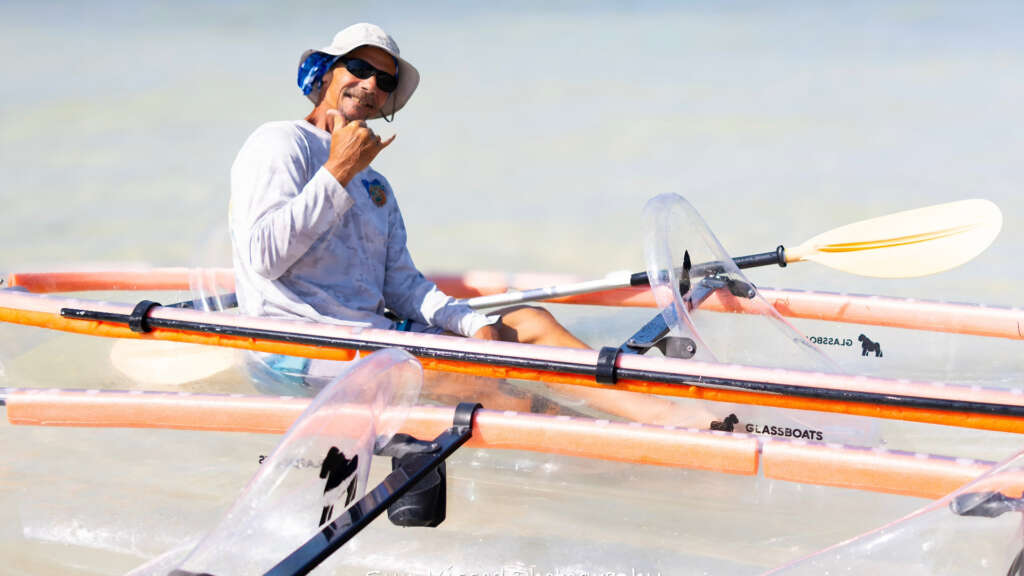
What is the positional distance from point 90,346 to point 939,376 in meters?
2.64

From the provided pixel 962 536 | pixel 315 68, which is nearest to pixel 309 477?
pixel 962 536

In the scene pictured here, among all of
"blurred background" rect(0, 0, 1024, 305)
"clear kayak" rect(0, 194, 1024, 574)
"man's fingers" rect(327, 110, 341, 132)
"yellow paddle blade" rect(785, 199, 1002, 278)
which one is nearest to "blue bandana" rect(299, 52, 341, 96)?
"man's fingers" rect(327, 110, 341, 132)

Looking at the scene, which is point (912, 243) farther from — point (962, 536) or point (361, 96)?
point (962, 536)

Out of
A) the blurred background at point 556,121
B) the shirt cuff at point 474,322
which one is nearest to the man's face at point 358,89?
the shirt cuff at point 474,322

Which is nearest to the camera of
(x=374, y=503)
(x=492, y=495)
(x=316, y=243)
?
(x=374, y=503)

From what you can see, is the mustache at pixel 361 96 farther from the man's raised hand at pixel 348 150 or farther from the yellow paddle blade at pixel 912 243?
the yellow paddle blade at pixel 912 243

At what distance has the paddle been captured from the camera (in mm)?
3631

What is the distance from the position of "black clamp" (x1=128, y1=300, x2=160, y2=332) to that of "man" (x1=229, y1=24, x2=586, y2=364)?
26 centimetres

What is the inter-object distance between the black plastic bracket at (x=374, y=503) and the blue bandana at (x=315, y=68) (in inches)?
49.6

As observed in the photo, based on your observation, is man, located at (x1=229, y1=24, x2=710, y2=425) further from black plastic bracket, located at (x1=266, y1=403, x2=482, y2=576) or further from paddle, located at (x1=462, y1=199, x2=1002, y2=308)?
black plastic bracket, located at (x1=266, y1=403, x2=482, y2=576)

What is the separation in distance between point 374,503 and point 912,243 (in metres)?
2.24

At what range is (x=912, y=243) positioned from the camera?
3652mm

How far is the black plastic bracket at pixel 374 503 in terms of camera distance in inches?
74.7

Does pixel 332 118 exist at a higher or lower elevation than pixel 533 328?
higher
